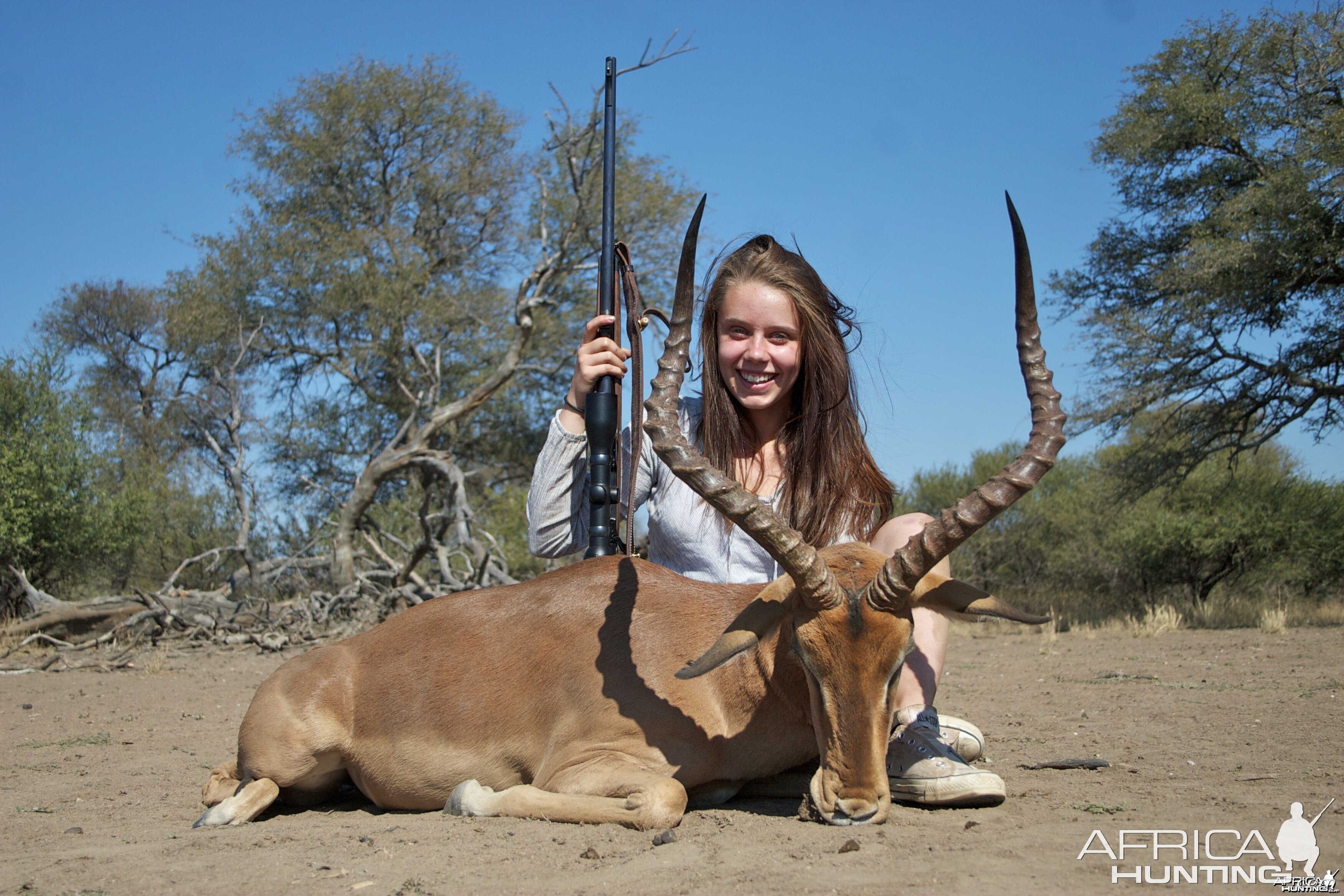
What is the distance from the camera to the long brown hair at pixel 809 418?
5.60m

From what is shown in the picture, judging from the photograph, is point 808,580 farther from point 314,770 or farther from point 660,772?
point 314,770

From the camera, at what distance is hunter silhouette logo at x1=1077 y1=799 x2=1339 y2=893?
132 inches

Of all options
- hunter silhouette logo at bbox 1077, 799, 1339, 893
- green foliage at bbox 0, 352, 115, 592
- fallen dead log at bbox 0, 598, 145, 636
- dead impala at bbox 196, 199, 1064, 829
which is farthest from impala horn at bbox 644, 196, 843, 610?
green foliage at bbox 0, 352, 115, 592

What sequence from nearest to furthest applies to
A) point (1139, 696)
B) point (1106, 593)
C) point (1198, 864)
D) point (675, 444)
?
point (1198, 864)
point (675, 444)
point (1139, 696)
point (1106, 593)

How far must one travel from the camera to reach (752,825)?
426cm

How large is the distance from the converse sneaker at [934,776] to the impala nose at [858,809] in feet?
1.09

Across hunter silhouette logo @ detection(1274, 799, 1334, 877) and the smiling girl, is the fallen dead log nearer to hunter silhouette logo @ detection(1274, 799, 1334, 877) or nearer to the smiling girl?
the smiling girl

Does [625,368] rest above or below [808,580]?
above

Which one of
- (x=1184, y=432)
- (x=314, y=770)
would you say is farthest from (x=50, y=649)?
(x=1184, y=432)

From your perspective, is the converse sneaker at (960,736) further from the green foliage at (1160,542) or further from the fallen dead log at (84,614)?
the green foliage at (1160,542)

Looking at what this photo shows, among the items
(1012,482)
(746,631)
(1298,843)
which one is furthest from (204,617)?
(1298,843)

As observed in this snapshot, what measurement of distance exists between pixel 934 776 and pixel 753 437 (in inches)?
87.8

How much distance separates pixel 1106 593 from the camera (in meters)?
21.9

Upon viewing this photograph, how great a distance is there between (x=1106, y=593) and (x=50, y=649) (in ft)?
61.9
